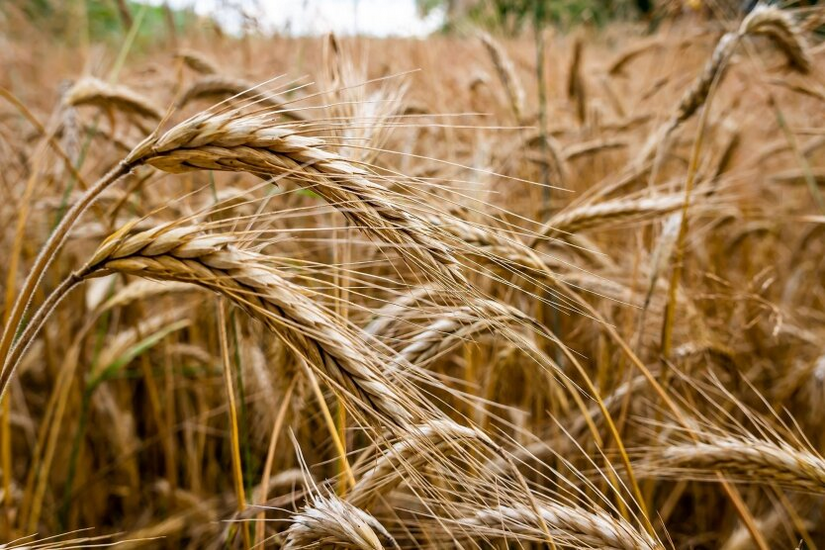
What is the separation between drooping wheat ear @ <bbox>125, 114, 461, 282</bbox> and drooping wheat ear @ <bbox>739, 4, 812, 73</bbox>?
1029 millimetres

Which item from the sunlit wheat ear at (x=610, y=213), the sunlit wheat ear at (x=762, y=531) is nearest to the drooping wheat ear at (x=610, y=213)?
the sunlit wheat ear at (x=610, y=213)

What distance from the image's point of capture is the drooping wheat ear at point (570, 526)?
0.71 metres

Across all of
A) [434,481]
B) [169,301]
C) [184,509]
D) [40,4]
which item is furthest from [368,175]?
[40,4]

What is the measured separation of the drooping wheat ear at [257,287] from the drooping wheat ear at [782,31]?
3.70ft

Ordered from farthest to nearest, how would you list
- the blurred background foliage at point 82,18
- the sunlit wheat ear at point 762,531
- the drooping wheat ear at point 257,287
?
the blurred background foliage at point 82,18
the sunlit wheat ear at point 762,531
the drooping wheat ear at point 257,287

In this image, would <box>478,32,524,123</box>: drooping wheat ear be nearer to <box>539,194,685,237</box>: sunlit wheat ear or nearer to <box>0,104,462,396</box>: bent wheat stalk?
<box>539,194,685,237</box>: sunlit wheat ear

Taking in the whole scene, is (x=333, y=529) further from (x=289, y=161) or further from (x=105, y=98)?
(x=105, y=98)

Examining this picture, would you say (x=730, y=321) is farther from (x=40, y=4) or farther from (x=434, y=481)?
(x=40, y=4)

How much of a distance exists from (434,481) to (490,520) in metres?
0.41

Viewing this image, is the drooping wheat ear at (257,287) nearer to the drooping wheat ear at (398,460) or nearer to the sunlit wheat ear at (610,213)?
the drooping wheat ear at (398,460)

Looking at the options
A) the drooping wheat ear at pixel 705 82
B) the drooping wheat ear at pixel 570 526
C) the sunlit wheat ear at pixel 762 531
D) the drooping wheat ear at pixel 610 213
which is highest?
Answer: the drooping wheat ear at pixel 705 82

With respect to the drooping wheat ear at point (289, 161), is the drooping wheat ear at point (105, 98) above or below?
above

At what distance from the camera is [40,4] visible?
7.90 m

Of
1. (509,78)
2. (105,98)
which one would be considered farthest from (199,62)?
(509,78)
